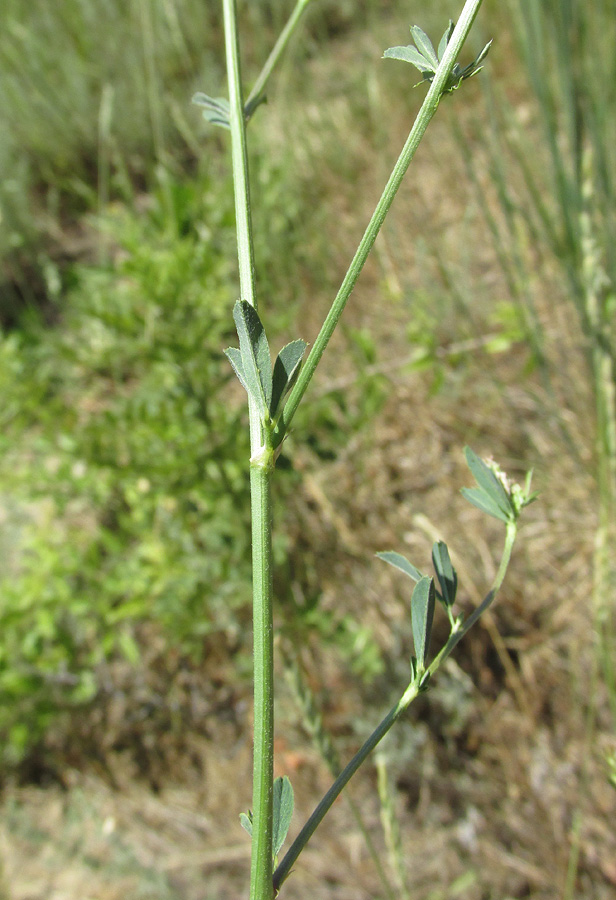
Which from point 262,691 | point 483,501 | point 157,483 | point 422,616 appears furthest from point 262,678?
point 157,483

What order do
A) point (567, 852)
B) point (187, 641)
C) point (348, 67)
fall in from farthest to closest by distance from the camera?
point (348, 67)
point (187, 641)
point (567, 852)

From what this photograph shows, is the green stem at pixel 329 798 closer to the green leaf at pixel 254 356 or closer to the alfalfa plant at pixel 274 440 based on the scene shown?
the alfalfa plant at pixel 274 440

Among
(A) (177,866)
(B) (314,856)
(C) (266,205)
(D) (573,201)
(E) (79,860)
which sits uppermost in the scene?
(C) (266,205)

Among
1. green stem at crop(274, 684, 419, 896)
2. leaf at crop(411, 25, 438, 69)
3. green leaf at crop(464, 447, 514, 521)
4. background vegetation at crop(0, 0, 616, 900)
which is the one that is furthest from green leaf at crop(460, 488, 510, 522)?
background vegetation at crop(0, 0, 616, 900)

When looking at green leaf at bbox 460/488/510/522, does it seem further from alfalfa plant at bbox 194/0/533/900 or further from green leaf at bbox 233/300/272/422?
green leaf at bbox 233/300/272/422

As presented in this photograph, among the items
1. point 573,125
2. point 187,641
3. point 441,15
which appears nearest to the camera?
point 573,125

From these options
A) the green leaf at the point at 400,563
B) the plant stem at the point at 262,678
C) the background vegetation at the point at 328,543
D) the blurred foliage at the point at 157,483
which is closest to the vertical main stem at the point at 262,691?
the plant stem at the point at 262,678

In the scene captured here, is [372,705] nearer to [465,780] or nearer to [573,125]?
[465,780]

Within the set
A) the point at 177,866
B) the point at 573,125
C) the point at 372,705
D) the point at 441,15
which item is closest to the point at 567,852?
the point at 372,705
